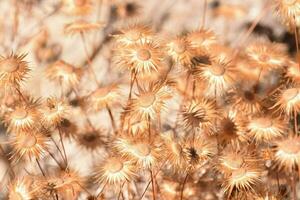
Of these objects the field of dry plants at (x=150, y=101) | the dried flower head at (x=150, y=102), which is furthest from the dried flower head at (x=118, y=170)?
the dried flower head at (x=150, y=102)

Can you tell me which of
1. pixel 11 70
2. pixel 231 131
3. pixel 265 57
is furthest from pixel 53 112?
pixel 265 57

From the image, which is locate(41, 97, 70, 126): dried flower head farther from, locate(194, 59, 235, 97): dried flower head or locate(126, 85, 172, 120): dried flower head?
locate(194, 59, 235, 97): dried flower head

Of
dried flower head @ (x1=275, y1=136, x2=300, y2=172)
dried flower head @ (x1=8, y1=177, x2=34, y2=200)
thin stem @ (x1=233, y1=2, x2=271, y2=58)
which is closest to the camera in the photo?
dried flower head @ (x1=275, y1=136, x2=300, y2=172)

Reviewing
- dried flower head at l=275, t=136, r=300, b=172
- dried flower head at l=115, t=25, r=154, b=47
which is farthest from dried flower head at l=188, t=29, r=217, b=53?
dried flower head at l=275, t=136, r=300, b=172

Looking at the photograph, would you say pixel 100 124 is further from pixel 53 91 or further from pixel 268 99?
pixel 268 99

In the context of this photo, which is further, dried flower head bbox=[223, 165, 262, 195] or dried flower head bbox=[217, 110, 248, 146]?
dried flower head bbox=[217, 110, 248, 146]

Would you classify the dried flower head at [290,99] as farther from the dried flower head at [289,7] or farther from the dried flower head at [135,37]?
the dried flower head at [135,37]

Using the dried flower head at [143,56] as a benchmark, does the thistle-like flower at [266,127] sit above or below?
below

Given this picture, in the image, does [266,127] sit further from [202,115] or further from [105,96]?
[105,96]

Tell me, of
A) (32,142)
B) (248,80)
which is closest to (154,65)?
(32,142)
